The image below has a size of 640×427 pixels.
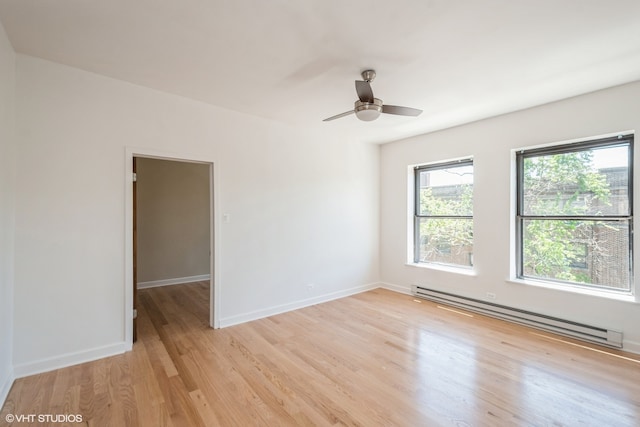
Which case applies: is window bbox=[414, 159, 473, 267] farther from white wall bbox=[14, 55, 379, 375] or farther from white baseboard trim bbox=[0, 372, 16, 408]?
white baseboard trim bbox=[0, 372, 16, 408]

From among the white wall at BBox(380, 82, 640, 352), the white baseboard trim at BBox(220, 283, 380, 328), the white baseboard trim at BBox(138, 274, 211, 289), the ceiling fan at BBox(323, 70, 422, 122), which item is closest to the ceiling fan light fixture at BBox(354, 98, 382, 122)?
the ceiling fan at BBox(323, 70, 422, 122)

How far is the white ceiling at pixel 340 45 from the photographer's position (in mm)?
1880

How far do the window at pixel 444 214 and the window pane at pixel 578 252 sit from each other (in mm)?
→ 758

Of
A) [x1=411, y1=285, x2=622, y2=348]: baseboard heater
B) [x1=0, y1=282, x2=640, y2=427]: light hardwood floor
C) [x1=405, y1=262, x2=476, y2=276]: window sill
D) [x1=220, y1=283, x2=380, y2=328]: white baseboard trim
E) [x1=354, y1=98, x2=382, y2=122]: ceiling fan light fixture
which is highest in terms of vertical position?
[x1=354, y1=98, x2=382, y2=122]: ceiling fan light fixture

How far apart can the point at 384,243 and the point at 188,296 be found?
3656 millimetres

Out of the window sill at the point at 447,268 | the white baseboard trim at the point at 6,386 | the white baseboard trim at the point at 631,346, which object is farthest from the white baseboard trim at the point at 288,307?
the white baseboard trim at the point at 631,346

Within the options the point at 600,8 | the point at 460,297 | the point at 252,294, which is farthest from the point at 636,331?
the point at 252,294

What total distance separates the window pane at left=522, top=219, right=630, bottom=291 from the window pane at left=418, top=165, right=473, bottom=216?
0.87 meters

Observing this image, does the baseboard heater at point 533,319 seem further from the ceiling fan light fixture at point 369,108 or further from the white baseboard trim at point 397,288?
the ceiling fan light fixture at point 369,108

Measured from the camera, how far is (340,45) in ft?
7.43

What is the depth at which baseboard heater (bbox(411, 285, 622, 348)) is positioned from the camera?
3016mm

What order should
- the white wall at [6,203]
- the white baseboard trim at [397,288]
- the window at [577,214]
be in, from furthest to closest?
the white baseboard trim at [397,288]
the window at [577,214]
the white wall at [6,203]

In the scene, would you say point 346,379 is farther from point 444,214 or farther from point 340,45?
point 444,214

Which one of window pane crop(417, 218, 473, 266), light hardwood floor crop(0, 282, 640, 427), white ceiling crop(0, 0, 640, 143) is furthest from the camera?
window pane crop(417, 218, 473, 266)
